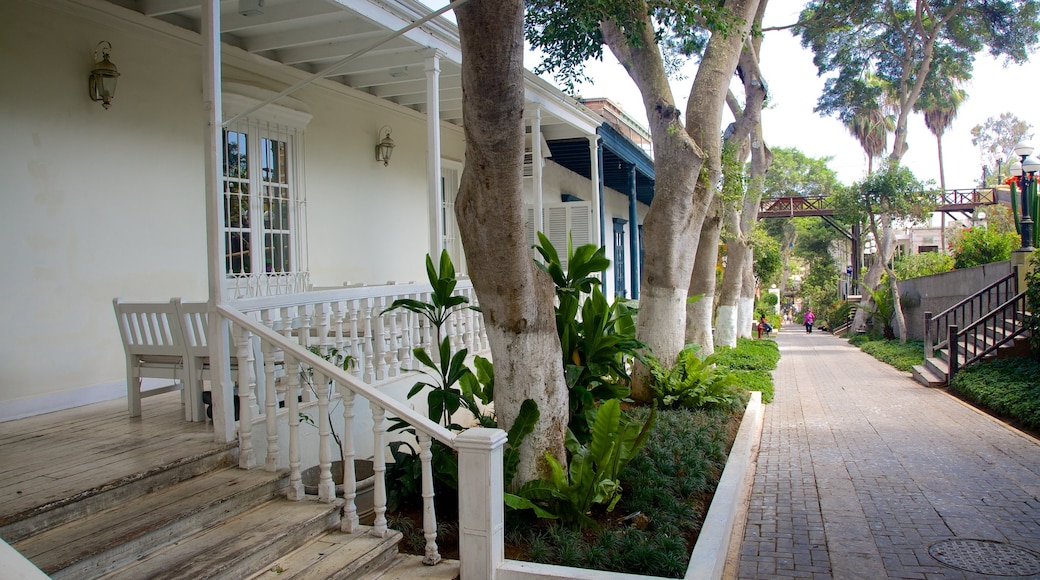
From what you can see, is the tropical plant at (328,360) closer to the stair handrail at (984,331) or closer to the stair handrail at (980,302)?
the stair handrail at (984,331)

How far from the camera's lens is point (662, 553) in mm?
4105

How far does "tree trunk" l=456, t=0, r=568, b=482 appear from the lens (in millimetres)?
4023

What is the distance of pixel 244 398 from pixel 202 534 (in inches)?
39.3

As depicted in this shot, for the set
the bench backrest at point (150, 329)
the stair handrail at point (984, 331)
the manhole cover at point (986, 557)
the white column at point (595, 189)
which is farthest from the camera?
the white column at point (595, 189)

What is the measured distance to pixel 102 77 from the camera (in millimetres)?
6047

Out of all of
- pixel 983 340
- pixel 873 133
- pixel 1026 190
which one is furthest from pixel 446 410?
pixel 873 133

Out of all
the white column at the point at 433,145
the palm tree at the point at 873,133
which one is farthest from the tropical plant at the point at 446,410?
the palm tree at the point at 873,133

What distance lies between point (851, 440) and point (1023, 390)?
321 centimetres

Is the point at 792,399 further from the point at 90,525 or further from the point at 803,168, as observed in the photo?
the point at 803,168

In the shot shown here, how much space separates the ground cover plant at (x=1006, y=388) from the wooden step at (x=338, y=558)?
795cm

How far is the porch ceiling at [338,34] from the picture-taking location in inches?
253

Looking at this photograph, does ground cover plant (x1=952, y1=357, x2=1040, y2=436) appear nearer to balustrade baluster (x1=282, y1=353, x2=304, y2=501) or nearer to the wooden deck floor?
balustrade baluster (x1=282, y1=353, x2=304, y2=501)

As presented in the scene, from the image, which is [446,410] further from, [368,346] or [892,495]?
[892,495]

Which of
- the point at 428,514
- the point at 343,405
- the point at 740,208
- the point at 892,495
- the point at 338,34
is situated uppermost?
the point at 338,34
